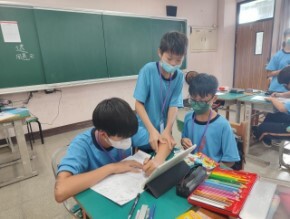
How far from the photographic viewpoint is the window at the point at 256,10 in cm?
511

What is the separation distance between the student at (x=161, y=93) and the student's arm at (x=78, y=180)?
0.92 feet

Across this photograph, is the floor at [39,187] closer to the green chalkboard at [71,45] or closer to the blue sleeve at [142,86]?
the blue sleeve at [142,86]

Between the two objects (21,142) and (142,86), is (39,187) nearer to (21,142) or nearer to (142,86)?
(21,142)

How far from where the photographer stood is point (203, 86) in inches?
54.9

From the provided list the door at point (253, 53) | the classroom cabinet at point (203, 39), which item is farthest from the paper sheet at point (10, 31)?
the door at point (253, 53)

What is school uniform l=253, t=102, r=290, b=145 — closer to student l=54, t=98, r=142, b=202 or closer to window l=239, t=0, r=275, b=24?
student l=54, t=98, r=142, b=202

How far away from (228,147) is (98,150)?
33.8 inches

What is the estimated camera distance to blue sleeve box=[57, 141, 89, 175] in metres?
0.92

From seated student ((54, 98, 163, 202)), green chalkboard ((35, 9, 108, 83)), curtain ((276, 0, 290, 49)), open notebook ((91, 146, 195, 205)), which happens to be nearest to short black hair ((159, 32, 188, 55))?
seated student ((54, 98, 163, 202))

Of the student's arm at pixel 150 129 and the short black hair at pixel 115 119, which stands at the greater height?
the short black hair at pixel 115 119

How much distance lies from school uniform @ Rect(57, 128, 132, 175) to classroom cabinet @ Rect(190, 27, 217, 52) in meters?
5.04

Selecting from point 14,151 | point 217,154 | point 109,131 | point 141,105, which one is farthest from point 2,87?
point 217,154

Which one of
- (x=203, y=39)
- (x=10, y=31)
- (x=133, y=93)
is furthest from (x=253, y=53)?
(x=10, y=31)

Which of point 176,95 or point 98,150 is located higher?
point 176,95
